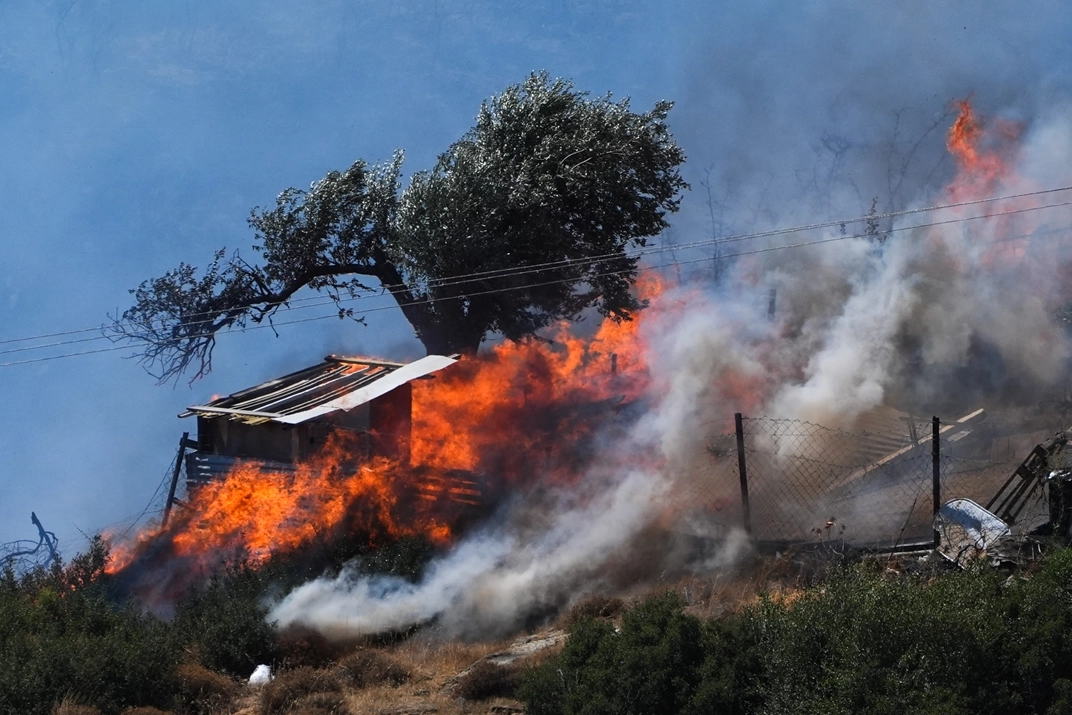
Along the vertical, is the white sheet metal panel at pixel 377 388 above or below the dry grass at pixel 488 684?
above

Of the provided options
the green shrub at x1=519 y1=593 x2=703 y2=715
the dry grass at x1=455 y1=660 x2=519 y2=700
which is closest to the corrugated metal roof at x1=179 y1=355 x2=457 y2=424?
the dry grass at x1=455 y1=660 x2=519 y2=700

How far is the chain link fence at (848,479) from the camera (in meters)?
14.2

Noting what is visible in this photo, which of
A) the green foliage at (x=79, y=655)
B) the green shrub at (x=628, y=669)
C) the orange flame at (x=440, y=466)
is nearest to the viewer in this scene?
the green shrub at (x=628, y=669)

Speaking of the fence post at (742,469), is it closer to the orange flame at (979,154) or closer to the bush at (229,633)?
the bush at (229,633)

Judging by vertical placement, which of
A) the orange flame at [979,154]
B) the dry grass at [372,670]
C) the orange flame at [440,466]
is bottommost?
the dry grass at [372,670]

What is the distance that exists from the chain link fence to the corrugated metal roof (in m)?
5.91

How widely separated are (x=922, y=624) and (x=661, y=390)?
1329 centimetres

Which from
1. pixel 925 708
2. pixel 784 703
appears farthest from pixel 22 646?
pixel 925 708

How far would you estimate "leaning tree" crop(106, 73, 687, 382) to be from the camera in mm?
20781

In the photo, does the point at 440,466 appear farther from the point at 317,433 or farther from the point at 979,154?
the point at 979,154

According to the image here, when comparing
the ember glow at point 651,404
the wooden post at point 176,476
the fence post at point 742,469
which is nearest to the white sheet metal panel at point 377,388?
the ember glow at point 651,404

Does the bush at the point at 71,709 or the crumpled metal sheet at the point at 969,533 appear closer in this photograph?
the bush at the point at 71,709

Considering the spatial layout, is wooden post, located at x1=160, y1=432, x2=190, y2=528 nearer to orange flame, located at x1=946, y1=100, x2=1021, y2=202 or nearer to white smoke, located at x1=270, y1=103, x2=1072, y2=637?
white smoke, located at x1=270, y1=103, x2=1072, y2=637

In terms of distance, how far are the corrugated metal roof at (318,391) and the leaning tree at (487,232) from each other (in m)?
1.88
